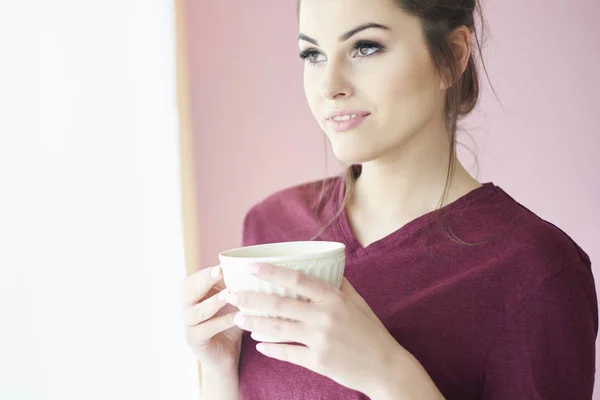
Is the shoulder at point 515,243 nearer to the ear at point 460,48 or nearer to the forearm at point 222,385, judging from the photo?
the ear at point 460,48

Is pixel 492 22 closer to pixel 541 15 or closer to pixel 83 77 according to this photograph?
pixel 541 15

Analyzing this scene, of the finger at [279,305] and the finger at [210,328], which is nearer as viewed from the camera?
the finger at [279,305]

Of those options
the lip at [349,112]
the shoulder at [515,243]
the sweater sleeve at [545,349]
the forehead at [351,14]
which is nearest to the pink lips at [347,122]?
the lip at [349,112]

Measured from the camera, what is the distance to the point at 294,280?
2.11 ft

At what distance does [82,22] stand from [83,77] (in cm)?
6

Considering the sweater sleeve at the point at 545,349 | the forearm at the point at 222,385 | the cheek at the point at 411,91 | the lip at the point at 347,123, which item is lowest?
the forearm at the point at 222,385

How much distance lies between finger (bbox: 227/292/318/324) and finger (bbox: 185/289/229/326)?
168 millimetres

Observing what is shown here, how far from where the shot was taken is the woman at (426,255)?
0.90 meters

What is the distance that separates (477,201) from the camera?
1037mm

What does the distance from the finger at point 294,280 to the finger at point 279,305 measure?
12mm

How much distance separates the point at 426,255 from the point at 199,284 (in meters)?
0.36

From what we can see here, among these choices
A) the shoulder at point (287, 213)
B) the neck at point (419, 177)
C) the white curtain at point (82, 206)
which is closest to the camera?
the white curtain at point (82, 206)

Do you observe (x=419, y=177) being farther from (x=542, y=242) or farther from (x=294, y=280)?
(x=294, y=280)

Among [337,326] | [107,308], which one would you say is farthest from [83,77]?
[337,326]
